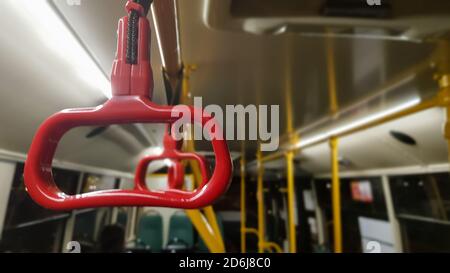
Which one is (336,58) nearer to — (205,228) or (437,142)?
(205,228)

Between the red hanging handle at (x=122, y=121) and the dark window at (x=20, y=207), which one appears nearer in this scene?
the red hanging handle at (x=122, y=121)

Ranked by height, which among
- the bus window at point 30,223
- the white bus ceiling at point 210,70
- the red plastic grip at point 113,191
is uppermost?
the white bus ceiling at point 210,70

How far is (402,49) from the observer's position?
102cm

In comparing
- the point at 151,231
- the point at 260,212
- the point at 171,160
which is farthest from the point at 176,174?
the point at 151,231

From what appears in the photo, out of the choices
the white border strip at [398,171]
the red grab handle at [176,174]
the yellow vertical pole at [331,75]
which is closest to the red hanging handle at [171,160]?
the red grab handle at [176,174]

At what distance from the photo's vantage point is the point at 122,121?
0.94ft

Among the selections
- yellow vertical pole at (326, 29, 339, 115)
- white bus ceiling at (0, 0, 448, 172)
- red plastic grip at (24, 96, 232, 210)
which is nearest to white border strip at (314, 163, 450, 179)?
white bus ceiling at (0, 0, 448, 172)

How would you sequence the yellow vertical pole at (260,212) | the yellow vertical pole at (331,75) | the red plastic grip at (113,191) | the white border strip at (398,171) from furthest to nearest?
the yellow vertical pole at (260,212)
the white border strip at (398,171)
the yellow vertical pole at (331,75)
the red plastic grip at (113,191)

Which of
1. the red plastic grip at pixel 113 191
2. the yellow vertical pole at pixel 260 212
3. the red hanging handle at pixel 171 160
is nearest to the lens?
the red plastic grip at pixel 113 191

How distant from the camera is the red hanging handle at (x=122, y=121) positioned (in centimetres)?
26

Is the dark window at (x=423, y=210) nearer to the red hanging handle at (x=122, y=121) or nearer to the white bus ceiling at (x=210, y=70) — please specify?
the white bus ceiling at (x=210, y=70)

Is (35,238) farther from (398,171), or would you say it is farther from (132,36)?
(398,171)

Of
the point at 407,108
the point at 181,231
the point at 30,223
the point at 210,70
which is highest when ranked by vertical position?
the point at 210,70
